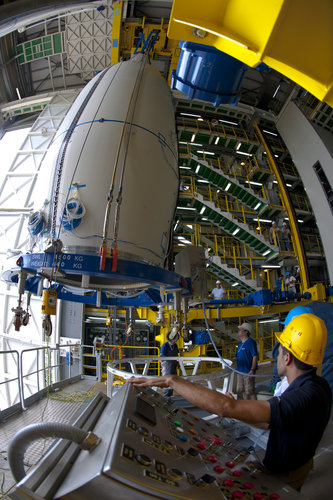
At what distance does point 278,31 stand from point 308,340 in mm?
1597

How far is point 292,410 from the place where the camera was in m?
1.29

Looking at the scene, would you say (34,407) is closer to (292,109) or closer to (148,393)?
(148,393)

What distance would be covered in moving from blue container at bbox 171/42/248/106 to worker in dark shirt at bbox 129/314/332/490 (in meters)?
2.29

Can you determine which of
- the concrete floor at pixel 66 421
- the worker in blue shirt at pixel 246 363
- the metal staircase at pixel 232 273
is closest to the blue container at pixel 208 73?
the concrete floor at pixel 66 421

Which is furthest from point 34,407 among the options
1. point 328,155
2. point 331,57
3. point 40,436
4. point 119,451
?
point 328,155

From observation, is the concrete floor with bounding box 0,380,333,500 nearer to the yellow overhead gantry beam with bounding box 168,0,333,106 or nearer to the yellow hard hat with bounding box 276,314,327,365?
the yellow hard hat with bounding box 276,314,327,365

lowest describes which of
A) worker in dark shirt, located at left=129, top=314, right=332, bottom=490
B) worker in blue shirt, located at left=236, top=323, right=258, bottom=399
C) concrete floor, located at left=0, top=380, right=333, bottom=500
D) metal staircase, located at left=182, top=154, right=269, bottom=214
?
concrete floor, located at left=0, top=380, right=333, bottom=500

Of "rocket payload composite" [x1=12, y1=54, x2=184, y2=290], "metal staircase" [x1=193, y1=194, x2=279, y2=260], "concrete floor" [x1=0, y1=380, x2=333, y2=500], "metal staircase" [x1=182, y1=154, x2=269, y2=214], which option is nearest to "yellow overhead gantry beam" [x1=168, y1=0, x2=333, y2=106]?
"rocket payload composite" [x1=12, y1=54, x2=184, y2=290]

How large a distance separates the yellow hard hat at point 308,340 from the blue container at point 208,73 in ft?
7.29

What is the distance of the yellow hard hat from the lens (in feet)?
4.92

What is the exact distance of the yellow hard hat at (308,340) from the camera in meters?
1.50

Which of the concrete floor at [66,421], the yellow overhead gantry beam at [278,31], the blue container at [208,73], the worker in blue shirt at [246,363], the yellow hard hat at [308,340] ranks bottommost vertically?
the concrete floor at [66,421]

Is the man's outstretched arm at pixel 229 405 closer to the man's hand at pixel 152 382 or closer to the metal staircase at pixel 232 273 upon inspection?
the man's hand at pixel 152 382

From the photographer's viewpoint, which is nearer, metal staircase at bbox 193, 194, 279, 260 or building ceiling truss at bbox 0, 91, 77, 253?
building ceiling truss at bbox 0, 91, 77, 253
